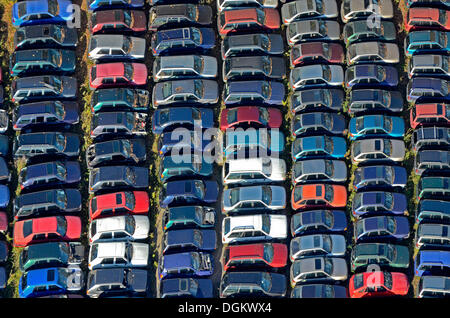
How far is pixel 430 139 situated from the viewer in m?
54.0

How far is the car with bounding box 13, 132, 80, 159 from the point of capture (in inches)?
2130

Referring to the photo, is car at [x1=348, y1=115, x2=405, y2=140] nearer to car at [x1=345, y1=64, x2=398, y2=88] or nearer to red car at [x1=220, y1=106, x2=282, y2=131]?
car at [x1=345, y1=64, x2=398, y2=88]

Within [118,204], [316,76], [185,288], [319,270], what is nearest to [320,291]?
[319,270]

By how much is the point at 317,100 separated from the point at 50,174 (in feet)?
59.1

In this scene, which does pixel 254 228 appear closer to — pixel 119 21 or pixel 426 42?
pixel 119 21

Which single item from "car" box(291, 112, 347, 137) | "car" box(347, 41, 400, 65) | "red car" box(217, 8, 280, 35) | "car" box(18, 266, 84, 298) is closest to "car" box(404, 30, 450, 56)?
"car" box(347, 41, 400, 65)

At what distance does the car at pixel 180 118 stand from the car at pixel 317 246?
9781 millimetres

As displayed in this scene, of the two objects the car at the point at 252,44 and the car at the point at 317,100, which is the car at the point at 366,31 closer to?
the car at the point at 317,100

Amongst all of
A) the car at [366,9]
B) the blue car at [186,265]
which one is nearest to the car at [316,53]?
the car at [366,9]

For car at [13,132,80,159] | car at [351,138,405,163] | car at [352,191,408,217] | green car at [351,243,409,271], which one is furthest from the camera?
car at [13,132,80,159]

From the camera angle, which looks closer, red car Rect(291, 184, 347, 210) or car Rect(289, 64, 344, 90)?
red car Rect(291, 184, 347, 210)

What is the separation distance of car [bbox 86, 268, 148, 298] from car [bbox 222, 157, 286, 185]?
8.43 meters
